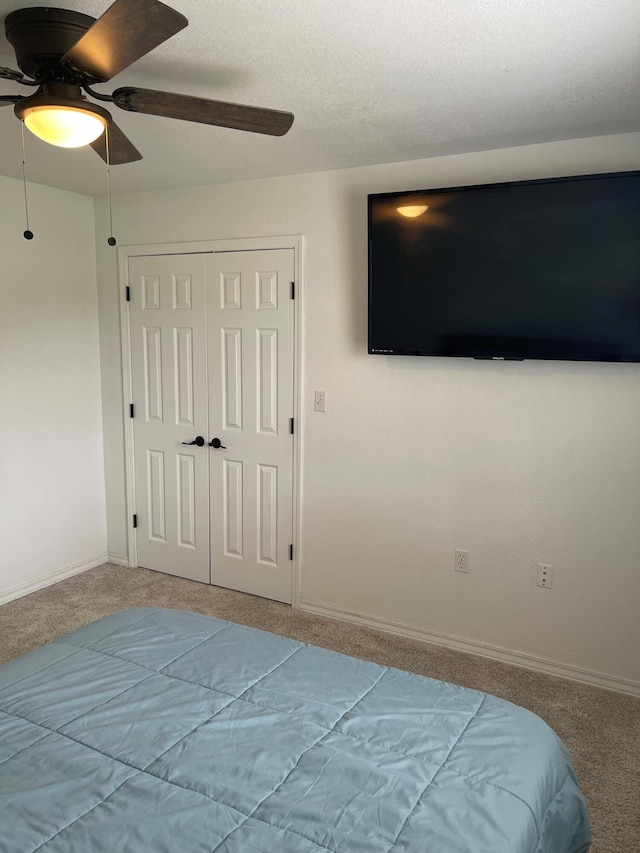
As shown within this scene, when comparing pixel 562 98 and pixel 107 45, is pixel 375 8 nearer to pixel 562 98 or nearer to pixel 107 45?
pixel 107 45

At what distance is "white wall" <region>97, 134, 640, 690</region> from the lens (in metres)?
3.01

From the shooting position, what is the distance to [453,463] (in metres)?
3.35

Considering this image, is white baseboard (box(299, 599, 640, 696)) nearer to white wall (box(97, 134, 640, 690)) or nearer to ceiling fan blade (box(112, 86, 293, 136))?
white wall (box(97, 134, 640, 690))

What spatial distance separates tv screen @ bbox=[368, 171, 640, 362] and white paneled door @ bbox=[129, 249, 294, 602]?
0.71m

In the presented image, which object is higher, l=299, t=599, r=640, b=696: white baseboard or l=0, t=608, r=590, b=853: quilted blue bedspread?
l=0, t=608, r=590, b=853: quilted blue bedspread

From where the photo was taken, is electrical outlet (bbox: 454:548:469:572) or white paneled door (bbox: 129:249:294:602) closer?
electrical outlet (bbox: 454:548:469:572)

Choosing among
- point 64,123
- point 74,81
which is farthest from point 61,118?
point 74,81

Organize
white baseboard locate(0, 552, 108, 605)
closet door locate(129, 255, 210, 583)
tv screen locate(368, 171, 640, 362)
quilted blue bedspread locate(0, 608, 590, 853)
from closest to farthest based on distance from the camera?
quilted blue bedspread locate(0, 608, 590, 853) < tv screen locate(368, 171, 640, 362) < white baseboard locate(0, 552, 108, 605) < closet door locate(129, 255, 210, 583)

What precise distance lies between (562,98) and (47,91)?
1757mm

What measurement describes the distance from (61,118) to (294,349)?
6.87 feet

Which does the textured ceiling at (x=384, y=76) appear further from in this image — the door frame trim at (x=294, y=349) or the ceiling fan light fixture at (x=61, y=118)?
the door frame trim at (x=294, y=349)

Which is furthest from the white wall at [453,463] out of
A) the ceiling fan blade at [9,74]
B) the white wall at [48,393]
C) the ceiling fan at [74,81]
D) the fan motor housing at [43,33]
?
the ceiling fan blade at [9,74]

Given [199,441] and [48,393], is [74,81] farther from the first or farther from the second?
[48,393]

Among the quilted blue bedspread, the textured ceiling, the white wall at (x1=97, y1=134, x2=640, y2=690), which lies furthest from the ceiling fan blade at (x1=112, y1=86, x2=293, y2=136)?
the quilted blue bedspread
